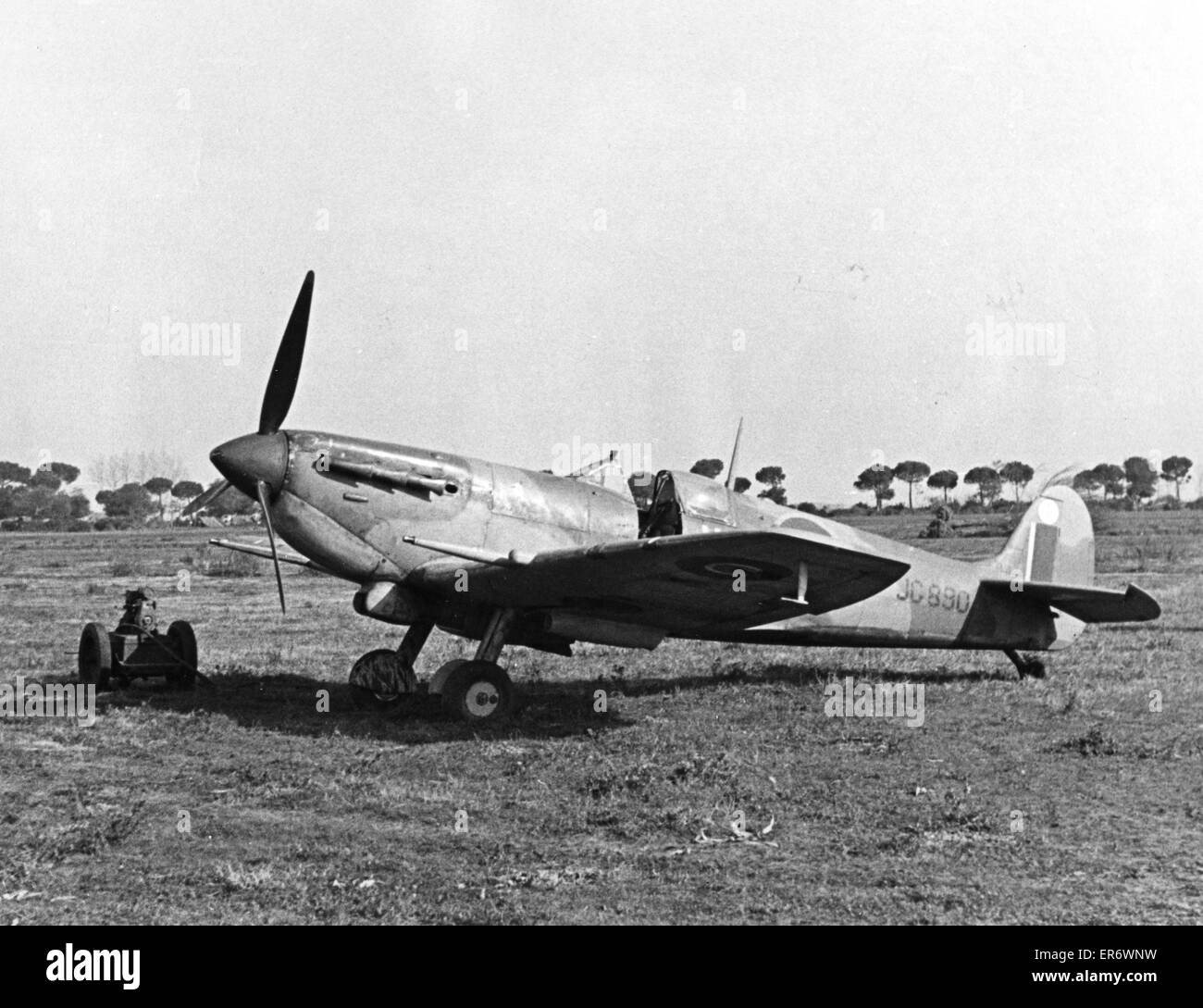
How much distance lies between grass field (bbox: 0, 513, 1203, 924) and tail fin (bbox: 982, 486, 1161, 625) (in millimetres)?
691

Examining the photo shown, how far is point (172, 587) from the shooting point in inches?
912

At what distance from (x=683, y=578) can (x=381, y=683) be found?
2.86m

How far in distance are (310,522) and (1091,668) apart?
8155 millimetres

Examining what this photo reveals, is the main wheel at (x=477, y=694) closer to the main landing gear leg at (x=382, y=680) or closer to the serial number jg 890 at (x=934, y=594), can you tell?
the main landing gear leg at (x=382, y=680)

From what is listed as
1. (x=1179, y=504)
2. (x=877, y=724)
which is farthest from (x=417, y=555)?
(x=1179, y=504)

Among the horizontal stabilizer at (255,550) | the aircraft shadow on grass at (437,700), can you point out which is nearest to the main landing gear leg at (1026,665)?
the aircraft shadow on grass at (437,700)

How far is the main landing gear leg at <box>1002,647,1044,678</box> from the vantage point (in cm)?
1120

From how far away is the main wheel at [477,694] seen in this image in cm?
878

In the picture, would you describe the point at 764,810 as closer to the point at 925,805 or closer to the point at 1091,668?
the point at 925,805

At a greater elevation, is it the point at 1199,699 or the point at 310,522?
the point at 310,522

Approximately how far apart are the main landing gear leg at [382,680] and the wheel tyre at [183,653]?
70.8 inches

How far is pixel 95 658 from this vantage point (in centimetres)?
1005

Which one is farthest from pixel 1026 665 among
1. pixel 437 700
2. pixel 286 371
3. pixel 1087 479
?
pixel 1087 479
